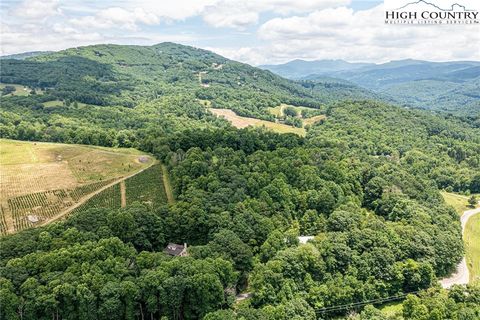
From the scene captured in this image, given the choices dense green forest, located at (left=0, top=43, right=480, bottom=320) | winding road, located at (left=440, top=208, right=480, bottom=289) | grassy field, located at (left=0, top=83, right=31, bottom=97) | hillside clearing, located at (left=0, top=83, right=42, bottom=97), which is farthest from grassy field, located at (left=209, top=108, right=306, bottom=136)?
winding road, located at (left=440, top=208, right=480, bottom=289)

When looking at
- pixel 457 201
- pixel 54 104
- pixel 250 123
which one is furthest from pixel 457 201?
pixel 54 104

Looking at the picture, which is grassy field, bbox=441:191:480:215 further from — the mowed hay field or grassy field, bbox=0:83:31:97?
grassy field, bbox=0:83:31:97

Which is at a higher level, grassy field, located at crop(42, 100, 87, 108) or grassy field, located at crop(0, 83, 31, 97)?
grassy field, located at crop(0, 83, 31, 97)

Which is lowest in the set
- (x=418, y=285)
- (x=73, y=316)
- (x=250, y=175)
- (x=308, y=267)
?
(x=418, y=285)

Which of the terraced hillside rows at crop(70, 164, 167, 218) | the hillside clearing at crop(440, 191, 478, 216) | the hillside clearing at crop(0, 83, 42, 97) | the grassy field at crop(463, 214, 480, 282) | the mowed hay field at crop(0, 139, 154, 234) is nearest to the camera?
the grassy field at crop(463, 214, 480, 282)

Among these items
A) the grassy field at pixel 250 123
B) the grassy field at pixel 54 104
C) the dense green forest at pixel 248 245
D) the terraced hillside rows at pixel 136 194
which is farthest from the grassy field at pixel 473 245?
the grassy field at pixel 54 104

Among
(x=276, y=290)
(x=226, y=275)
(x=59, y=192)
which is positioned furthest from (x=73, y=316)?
(x=59, y=192)

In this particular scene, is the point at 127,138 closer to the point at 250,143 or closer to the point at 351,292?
the point at 250,143
